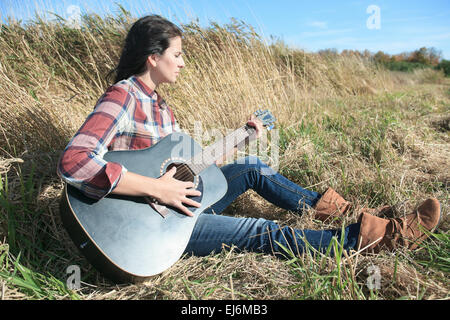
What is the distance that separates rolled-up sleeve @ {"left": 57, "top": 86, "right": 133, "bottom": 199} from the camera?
108cm

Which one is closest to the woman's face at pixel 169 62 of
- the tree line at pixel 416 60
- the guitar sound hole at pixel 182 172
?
the guitar sound hole at pixel 182 172

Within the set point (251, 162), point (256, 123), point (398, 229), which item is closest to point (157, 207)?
point (251, 162)

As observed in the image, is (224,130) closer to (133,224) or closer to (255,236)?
(255,236)

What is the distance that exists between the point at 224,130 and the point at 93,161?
169cm

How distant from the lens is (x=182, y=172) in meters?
1.39

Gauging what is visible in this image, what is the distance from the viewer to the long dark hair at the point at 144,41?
141cm

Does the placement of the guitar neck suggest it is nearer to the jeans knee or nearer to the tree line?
the jeans knee

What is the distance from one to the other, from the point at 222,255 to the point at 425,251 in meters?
0.88

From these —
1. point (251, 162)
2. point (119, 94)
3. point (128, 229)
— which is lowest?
point (128, 229)

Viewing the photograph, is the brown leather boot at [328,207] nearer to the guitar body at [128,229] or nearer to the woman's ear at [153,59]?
the guitar body at [128,229]

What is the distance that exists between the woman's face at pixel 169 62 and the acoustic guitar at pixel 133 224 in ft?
0.99

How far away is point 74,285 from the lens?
123cm

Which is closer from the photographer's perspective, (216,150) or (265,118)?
(216,150)

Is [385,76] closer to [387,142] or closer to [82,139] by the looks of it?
[387,142]
